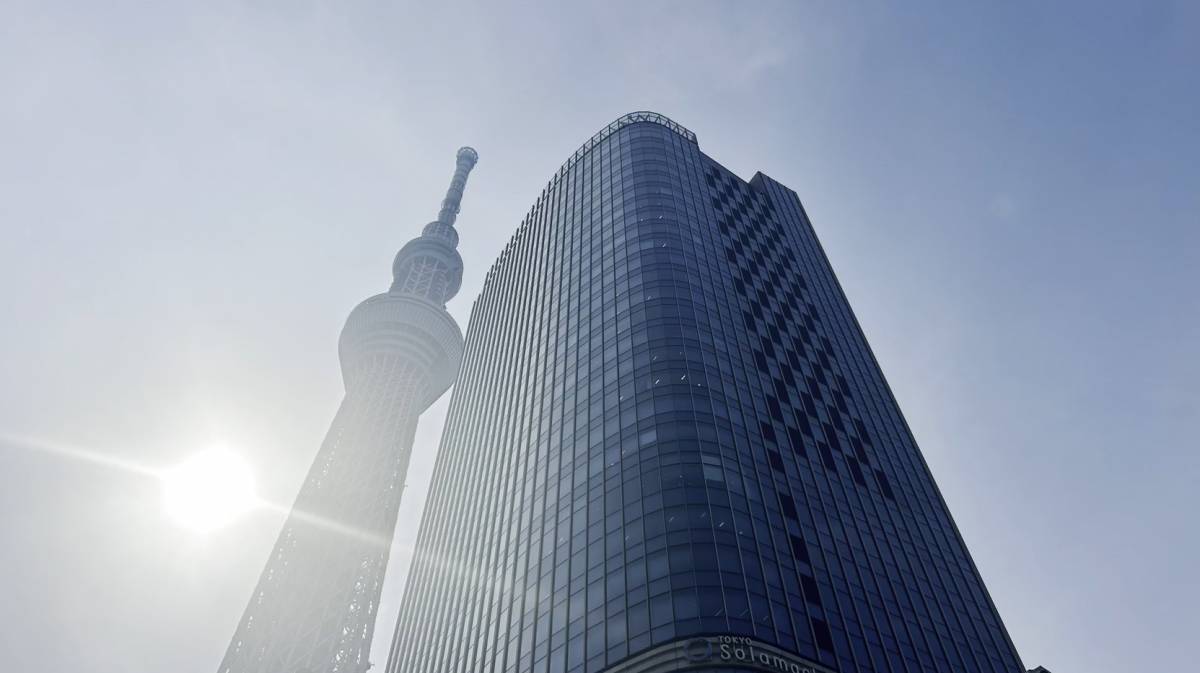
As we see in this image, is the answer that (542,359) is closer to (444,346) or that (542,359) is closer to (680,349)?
(680,349)

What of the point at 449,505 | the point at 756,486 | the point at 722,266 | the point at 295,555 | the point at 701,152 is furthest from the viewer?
the point at 295,555

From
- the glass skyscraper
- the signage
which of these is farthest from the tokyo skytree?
the signage

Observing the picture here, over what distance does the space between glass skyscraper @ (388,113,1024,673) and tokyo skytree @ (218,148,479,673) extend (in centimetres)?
3267

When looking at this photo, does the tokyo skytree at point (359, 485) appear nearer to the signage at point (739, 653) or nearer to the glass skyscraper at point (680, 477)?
the glass skyscraper at point (680, 477)

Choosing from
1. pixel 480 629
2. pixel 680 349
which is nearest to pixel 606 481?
pixel 680 349

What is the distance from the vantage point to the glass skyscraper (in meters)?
48.3

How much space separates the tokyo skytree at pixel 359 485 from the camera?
119 m

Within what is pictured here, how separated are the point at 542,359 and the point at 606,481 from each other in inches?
1017

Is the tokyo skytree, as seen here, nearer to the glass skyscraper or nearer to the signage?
the glass skyscraper

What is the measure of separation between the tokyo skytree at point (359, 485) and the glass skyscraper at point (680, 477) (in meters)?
32.7

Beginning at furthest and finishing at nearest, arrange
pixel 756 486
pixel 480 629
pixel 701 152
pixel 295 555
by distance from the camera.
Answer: pixel 295 555
pixel 701 152
pixel 480 629
pixel 756 486

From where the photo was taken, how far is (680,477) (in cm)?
5309

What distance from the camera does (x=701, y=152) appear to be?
10512 cm

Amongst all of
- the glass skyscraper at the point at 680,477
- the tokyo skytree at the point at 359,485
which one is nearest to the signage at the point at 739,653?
the glass skyscraper at the point at 680,477
